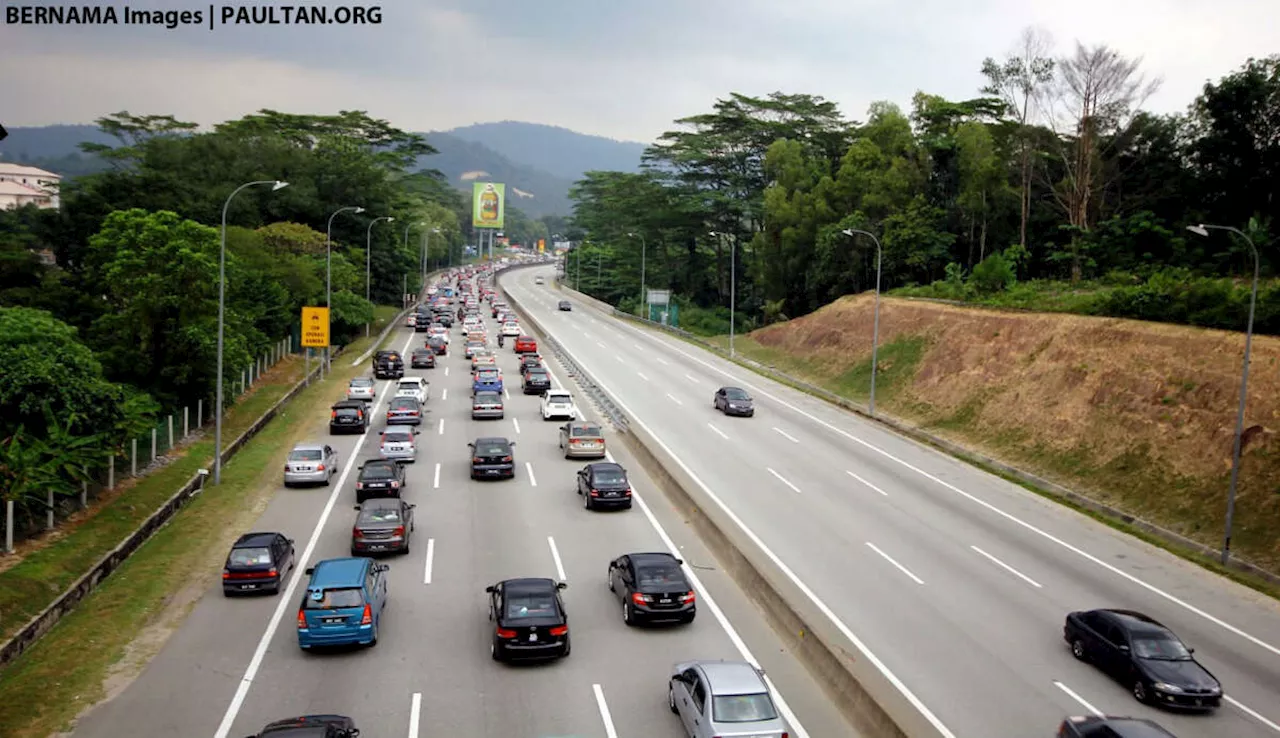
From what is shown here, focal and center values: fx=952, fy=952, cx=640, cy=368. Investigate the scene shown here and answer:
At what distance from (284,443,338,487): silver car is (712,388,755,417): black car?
67.8 ft

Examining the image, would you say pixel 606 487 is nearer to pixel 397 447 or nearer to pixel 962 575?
pixel 397 447

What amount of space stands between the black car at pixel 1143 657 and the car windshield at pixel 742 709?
784cm

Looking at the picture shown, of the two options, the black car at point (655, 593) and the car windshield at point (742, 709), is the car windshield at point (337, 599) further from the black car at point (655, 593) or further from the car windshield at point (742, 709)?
the car windshield at point (742, 709)

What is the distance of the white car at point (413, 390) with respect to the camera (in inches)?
1828

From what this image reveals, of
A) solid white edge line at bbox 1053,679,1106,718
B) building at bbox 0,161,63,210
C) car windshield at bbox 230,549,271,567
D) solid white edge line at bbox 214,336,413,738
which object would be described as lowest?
solid white edge line at bbox 214,336,413,738

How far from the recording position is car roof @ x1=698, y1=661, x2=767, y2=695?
51.4 ft

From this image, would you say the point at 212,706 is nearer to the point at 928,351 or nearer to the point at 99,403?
the point at 99,403

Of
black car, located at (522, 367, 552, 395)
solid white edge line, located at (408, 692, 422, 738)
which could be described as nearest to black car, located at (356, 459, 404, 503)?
solid white edge line, located at (408, 692, 422, 738)

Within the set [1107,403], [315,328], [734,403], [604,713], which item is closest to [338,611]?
[604,713]

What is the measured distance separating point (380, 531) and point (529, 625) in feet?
27.7

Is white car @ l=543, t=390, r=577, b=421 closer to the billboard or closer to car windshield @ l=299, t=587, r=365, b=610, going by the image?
car windshield @ l=299, t=587, r=365, b=610

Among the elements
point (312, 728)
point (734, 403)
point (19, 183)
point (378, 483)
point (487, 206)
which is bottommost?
point (378, 483)

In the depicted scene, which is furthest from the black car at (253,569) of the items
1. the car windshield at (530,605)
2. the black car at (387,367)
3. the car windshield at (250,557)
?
the black car at (387,367)

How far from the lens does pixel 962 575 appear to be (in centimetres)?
2514
